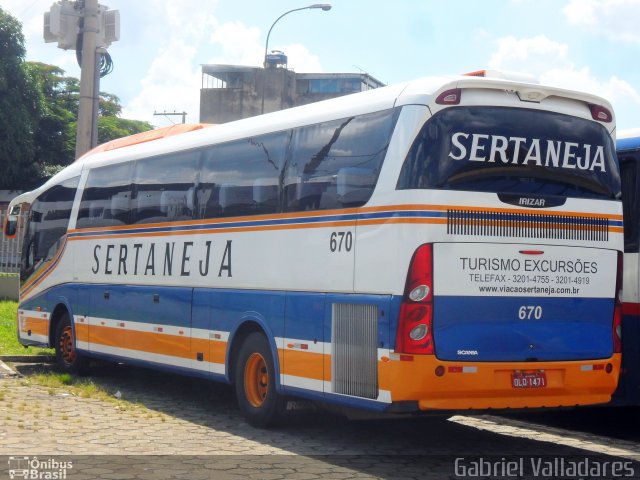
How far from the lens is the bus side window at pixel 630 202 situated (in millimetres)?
10922

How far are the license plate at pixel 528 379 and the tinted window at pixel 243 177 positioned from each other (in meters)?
3.17

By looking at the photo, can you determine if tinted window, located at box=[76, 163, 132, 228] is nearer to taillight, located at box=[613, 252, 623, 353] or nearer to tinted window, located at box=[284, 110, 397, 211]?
tinted window, located at box=[284, 110, 397, 211]

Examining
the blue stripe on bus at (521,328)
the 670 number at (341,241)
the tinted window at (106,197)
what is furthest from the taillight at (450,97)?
the tinted window at (106,197)

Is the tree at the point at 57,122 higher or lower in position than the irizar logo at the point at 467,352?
higher

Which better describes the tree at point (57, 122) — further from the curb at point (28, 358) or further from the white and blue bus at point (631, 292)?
the white and blue bus at point (631, 292)

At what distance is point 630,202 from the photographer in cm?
1106

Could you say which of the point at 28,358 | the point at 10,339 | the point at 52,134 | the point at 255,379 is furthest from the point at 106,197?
the point at 52,134

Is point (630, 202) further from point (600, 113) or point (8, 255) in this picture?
A: point (8, 255)

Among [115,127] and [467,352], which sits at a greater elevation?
[115,127]

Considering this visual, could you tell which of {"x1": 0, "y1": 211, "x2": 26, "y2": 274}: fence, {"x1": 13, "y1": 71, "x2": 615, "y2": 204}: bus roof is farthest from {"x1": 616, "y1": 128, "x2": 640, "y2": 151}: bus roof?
{"x1": 0, "y1": 211, "x2": 26, "y2": 274}: fence

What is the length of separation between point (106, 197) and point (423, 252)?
736cm

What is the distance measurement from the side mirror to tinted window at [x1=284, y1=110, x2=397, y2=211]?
8345mm

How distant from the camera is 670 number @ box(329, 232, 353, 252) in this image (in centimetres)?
989

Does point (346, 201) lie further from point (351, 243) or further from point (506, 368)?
point (506, 368)
